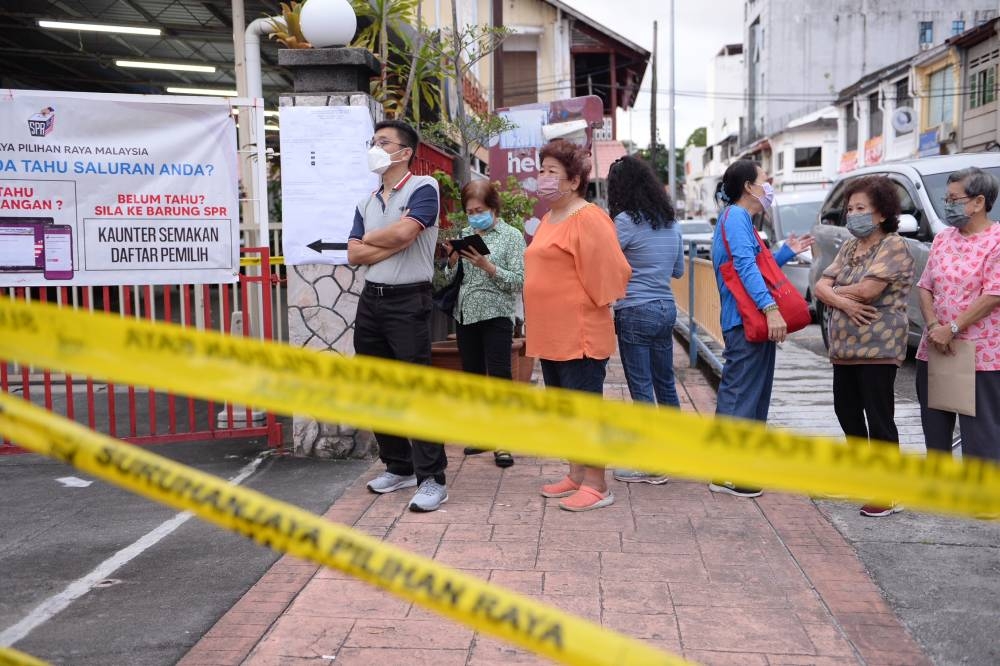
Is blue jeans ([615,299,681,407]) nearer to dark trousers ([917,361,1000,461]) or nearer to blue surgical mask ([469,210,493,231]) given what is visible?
blue surgical mask ([469,210,493,231])

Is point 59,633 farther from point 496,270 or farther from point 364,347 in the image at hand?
point 496,270

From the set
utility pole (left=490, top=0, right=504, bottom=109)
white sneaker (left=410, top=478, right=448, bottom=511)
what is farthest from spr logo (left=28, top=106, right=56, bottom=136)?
utility pole (left=490, top=0, right=504, bottom=109)

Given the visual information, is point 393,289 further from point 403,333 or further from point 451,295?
point 451,295

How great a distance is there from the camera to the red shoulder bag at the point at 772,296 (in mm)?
5094

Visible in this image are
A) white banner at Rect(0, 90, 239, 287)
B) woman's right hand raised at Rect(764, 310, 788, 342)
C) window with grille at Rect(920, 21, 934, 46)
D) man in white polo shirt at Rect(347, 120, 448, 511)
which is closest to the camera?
man in white polo shirt at Rect(347, 120, 448, 511)

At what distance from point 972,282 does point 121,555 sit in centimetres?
420

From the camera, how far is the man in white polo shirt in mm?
4906

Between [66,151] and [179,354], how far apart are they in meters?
4.63

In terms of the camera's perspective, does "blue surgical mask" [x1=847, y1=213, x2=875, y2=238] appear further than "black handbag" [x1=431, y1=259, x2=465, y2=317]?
No

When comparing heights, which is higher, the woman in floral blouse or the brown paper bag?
the woman in floral blouse

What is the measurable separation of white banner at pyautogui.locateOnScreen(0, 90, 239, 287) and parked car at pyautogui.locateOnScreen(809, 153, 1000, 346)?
193 inches

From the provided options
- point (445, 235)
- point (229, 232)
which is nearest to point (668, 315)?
point (445, 235)

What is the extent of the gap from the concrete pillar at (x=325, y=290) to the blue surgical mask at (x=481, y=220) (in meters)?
0.80

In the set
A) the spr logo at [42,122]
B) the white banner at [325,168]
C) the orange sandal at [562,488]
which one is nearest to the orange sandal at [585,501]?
the orange sandal at [562,488]
